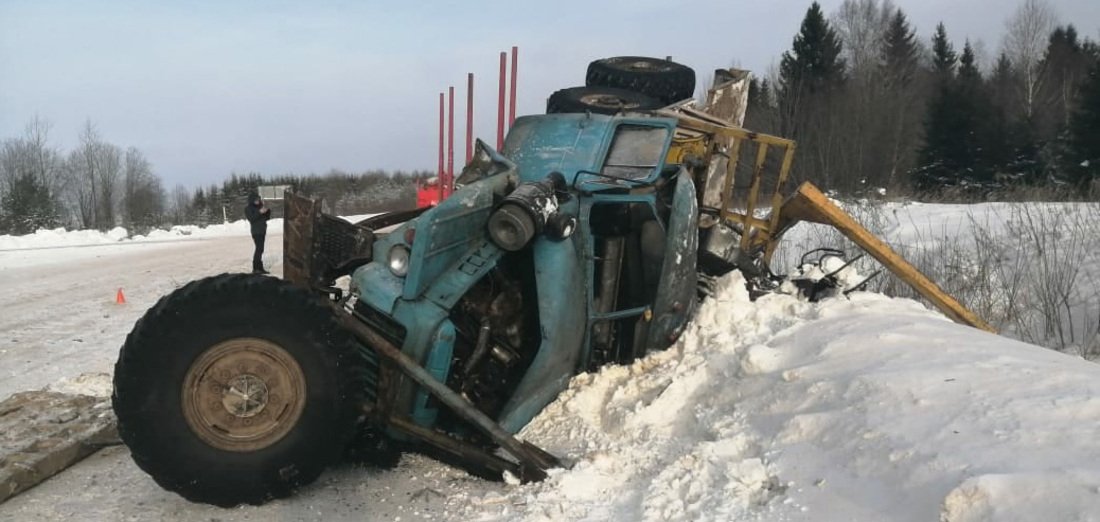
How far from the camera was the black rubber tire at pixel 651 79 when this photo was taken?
862 cm

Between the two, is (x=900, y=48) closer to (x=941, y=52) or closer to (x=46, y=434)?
(x=941, y=52)

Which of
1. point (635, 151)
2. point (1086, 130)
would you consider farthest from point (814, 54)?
point (635, 151)

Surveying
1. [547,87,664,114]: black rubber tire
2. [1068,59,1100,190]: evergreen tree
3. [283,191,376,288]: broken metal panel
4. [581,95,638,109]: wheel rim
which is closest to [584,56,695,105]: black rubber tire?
[547,87,664,114]: black rubber tire

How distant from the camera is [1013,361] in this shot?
160 inches

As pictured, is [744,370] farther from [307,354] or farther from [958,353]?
[307,354]

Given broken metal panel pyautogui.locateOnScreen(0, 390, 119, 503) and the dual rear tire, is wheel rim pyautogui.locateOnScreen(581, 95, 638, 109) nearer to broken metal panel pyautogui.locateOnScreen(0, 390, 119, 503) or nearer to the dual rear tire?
the dual rear tire

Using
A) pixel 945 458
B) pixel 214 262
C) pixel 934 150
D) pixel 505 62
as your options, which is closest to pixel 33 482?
pixel 945 458

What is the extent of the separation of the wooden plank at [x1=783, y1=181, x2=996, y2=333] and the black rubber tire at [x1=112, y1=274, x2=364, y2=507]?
423 cm

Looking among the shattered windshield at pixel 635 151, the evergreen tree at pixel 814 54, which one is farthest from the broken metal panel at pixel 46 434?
the evergreen tree at pixel 814 54

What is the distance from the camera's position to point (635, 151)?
5953 mm

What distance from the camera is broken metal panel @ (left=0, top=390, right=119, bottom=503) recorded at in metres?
4.30

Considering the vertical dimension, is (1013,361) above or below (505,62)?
below

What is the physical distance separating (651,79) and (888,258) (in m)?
3.20

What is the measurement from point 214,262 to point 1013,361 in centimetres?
1657
